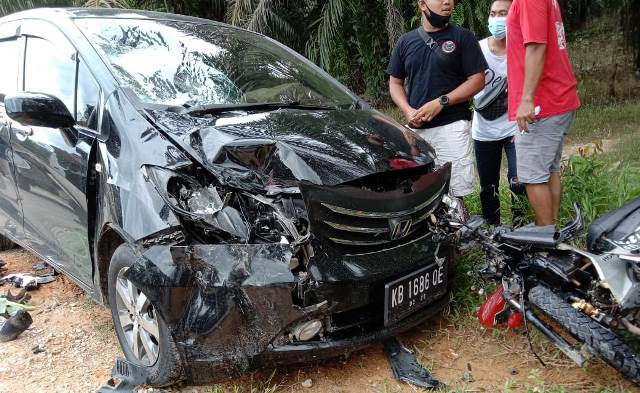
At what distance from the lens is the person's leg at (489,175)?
389cm

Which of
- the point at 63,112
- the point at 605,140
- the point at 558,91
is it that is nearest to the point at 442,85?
the point at 558,91

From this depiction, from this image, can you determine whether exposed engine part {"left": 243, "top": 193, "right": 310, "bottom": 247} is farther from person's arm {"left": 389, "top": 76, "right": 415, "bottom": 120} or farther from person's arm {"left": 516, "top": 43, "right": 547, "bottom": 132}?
person's arm {"left": 389, "top": 76, "right": 415, "bottom": 120}

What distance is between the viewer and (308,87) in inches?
136

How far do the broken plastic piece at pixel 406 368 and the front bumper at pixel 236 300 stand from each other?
1.28 ft

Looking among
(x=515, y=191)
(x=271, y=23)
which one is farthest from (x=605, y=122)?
(x=271, y=23)

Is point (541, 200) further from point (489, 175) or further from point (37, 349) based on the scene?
point (37, 349)

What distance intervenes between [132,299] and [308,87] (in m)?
1.67

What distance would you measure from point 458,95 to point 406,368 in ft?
5.72


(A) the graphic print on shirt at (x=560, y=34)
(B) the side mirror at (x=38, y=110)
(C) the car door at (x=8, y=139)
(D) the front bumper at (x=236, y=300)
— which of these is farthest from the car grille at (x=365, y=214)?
(C) the car door at (x=8, y=139)

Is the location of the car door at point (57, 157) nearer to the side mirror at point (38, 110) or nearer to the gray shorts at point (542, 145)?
the side mirror at point (38, 110)

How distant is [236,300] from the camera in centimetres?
211

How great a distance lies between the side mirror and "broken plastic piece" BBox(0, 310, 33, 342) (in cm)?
113

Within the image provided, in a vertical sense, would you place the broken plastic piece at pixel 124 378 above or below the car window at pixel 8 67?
below

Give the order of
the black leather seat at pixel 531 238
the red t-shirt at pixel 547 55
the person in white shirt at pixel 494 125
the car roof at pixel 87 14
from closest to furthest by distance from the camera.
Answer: the black leather seat at pixel 531 238, the red t-shirt at pixel 547 55, the car roof at pixel 87 14, the person in white shirt at pixel 494 125
